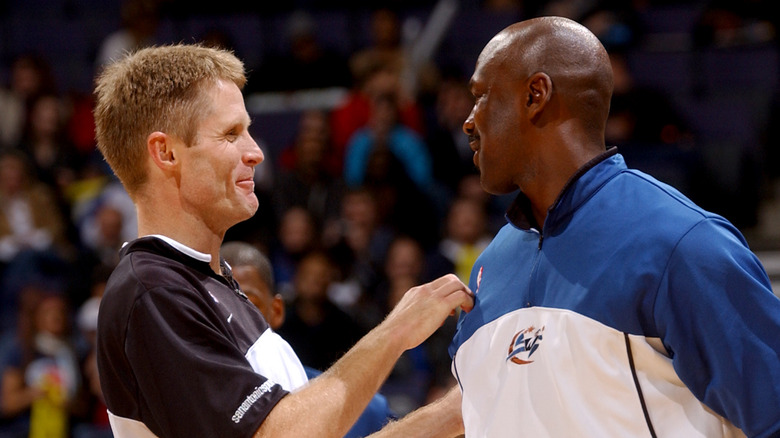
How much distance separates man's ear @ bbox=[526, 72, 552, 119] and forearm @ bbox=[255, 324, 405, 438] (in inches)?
26.2

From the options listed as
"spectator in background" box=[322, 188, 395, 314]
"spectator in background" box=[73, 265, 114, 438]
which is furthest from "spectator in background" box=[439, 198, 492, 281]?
"spectator in background" box=[73, 265, 114, 438]

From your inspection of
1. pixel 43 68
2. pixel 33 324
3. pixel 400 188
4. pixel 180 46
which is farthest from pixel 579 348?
pixel 43 68

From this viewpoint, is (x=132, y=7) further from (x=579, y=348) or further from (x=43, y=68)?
(x=579, y=348)

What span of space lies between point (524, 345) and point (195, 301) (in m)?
0.82

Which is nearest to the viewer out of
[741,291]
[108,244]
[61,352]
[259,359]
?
[741,291]

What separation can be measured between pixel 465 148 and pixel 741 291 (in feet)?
20.2

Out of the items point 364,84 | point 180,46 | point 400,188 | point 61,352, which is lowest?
point 61,352

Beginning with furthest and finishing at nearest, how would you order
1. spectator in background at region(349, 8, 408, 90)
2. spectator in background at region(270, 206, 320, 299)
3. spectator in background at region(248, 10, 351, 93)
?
spectator in background at region(248, 10, 351, 93) < spectator in background at region(349, 8, 408, 90) < spectator in background at region(270, 206, 320, 299)

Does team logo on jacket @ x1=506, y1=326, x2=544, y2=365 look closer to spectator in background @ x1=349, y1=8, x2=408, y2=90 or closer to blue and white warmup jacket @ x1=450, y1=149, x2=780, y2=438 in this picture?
blue and white warmup jacket @ x1=450, y1=149, x2=780, y2=438

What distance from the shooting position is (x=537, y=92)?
95.7 inches

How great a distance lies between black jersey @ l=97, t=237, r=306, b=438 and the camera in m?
2.35

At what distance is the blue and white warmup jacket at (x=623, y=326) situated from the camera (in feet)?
6.84

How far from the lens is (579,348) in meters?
2.31

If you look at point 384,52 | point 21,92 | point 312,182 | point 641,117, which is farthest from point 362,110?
point 21,92
